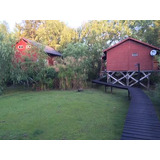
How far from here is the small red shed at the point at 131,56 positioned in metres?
10.5

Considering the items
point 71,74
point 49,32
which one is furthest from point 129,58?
point 49,32

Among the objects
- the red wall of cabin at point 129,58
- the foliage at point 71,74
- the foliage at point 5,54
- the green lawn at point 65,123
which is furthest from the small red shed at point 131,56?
the foliage at point 5,54

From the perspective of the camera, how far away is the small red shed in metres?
10.5

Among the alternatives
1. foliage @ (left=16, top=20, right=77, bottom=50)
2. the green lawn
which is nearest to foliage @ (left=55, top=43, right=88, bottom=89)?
the green lawn

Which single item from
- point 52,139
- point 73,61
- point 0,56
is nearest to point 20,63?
point 0,56

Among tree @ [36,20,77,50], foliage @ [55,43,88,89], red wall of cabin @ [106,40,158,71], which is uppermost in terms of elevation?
tree @ [36,20,77,50]

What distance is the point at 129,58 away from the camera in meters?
10.9

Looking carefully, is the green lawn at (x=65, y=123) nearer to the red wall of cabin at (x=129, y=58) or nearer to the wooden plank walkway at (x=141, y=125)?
the wooden plank walkway at (x=141, y=125)

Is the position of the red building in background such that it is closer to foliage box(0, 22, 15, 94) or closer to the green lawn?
the green lawn

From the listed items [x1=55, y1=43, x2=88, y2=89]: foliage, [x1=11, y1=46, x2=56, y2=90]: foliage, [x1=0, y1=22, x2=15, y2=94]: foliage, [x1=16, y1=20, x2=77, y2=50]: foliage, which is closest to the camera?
[x1=0, y1=22, x2=15, y2=94]: foliage

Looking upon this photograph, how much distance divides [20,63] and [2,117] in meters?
5.68

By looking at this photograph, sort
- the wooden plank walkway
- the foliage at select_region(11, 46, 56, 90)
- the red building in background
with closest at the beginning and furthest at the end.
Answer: the wooden plank walkway
the foliage at select_region(11, 46, 56, 90)
the red building in background

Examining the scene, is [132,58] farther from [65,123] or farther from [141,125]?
[65,123]
